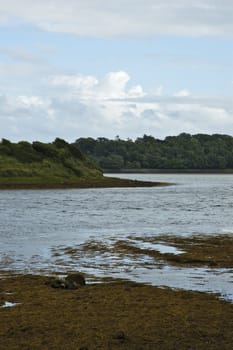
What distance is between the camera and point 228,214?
55906 millimetres

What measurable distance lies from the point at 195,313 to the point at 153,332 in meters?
2.27

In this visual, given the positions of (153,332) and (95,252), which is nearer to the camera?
(153,332)

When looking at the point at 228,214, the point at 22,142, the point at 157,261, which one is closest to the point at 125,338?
the point at 157,261

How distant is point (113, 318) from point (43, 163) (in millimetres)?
125026

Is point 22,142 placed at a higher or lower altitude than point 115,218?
higher

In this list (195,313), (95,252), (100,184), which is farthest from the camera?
(100,184)

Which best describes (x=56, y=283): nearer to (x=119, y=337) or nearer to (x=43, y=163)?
(x=119, y=337)

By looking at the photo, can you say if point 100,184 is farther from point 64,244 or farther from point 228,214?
point 64,244

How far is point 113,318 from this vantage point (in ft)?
48.8

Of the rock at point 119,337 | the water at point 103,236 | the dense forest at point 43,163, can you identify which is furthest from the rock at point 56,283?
the dense forest at point 43,163

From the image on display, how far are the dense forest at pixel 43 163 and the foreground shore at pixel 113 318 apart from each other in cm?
10822

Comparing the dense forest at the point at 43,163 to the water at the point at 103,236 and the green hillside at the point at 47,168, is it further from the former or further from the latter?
the water at the point at 103,236

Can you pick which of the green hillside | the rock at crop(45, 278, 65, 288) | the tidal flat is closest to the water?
the tidal flat

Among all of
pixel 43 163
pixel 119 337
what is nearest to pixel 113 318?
→ pixel 119 337
